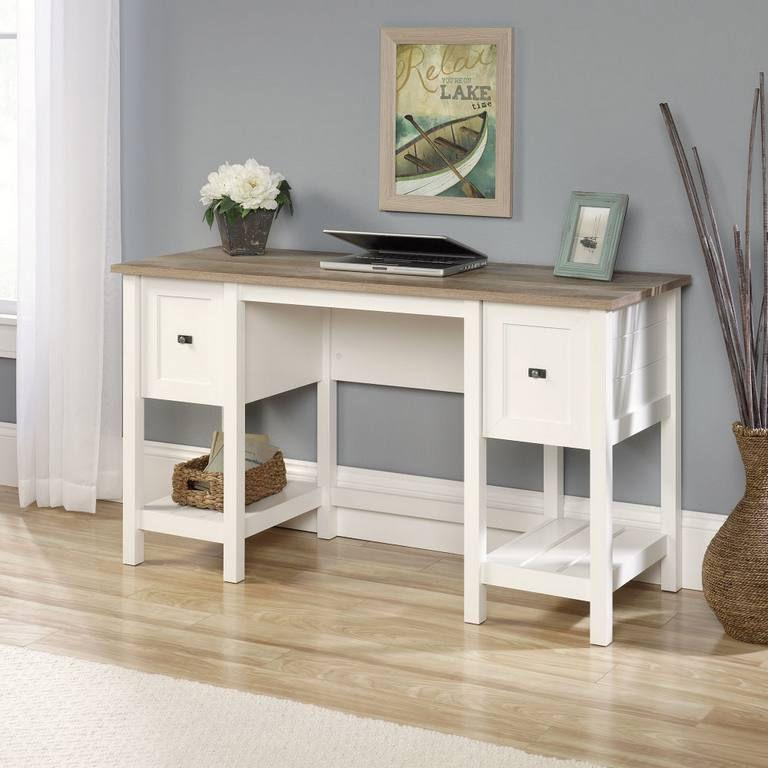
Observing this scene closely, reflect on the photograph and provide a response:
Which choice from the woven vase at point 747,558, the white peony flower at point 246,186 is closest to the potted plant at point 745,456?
the woven vase at point 747,558

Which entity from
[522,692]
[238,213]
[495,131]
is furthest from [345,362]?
[522,692]

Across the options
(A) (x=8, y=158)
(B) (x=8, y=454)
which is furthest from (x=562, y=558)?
(A) (x=8, y=158)

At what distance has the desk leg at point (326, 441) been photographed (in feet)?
12.5

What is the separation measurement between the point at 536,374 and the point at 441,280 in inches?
13.9

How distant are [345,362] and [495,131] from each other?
0.79m

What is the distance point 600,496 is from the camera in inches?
117

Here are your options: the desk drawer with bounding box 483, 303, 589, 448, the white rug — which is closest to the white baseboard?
the desk drawer with bounding box 483, 303, 589, 448

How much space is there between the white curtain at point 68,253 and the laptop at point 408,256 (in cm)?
95

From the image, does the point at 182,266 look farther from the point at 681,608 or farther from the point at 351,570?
the point at 681,608

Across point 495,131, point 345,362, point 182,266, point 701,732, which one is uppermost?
point 495,131

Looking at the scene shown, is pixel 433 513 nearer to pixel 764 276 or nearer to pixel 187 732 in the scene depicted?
pixel 764 276

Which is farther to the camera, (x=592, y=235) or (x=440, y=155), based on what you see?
(x=440, y=155)

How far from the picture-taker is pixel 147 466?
4.22 m

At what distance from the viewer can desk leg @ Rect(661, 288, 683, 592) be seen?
130 inches
